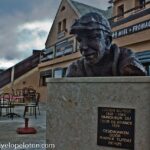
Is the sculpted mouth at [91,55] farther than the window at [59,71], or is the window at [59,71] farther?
the window at [59,71]

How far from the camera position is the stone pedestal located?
9.45 feet

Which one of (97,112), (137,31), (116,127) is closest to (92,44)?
(97,112)

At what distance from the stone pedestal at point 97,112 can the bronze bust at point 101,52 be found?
249 mm

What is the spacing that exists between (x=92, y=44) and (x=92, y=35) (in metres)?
0.08

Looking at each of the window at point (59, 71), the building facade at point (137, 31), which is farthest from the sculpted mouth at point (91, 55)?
the window at point (59, 71)

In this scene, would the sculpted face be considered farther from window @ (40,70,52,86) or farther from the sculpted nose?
window @ (40,70,52,86)

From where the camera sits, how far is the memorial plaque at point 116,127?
293 centimetres

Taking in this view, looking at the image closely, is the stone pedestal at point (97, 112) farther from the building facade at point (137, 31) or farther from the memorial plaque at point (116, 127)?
the building facade at point (137, 31)

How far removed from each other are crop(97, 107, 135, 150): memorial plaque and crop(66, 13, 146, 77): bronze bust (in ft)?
1.25

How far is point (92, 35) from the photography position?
3.23 meters

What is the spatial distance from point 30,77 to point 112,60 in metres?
27.5

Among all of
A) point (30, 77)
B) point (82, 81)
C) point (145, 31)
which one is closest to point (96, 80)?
point (82, 81)

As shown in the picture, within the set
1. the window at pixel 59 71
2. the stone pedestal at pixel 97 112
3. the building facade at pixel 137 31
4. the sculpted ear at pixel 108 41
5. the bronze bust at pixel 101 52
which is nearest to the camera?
the stone pedestal at pixel 97 112

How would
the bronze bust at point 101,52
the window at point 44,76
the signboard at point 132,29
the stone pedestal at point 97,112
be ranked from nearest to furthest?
the stone pedestal at point 97,112
the bronze bust at point 101,52
the signboard at point 132,29
the window at point 44,76
